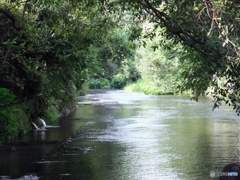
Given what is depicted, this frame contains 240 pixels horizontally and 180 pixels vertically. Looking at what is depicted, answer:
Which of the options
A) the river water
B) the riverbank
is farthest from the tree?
the riverbank

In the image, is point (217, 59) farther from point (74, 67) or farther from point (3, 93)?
point (74, 67)

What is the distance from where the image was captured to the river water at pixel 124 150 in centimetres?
1105

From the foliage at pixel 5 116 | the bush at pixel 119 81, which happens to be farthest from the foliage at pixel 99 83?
the foliage at pixel 5 116

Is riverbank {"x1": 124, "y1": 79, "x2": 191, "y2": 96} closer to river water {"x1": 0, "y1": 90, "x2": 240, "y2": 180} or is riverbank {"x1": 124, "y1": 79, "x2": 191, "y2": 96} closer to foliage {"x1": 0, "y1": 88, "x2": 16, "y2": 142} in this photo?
river water {"x1": 0, "y1": 90, "x2": 240, "y2": 180}

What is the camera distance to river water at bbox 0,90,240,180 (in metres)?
11.0

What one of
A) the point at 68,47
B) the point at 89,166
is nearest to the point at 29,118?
the point at 68,47

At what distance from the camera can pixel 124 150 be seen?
47.2 feet

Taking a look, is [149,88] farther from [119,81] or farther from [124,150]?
[124,150]

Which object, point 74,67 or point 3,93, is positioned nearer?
point 3,93

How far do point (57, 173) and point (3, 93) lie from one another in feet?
7.30

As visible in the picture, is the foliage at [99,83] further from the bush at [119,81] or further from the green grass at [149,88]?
the green grass at [149,88]

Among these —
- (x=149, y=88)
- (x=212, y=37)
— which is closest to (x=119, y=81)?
(x=149, y=88)

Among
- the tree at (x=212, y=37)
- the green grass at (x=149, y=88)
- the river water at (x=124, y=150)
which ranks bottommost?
the river water at (x=124, y=150)

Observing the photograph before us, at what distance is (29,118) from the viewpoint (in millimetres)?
20078
